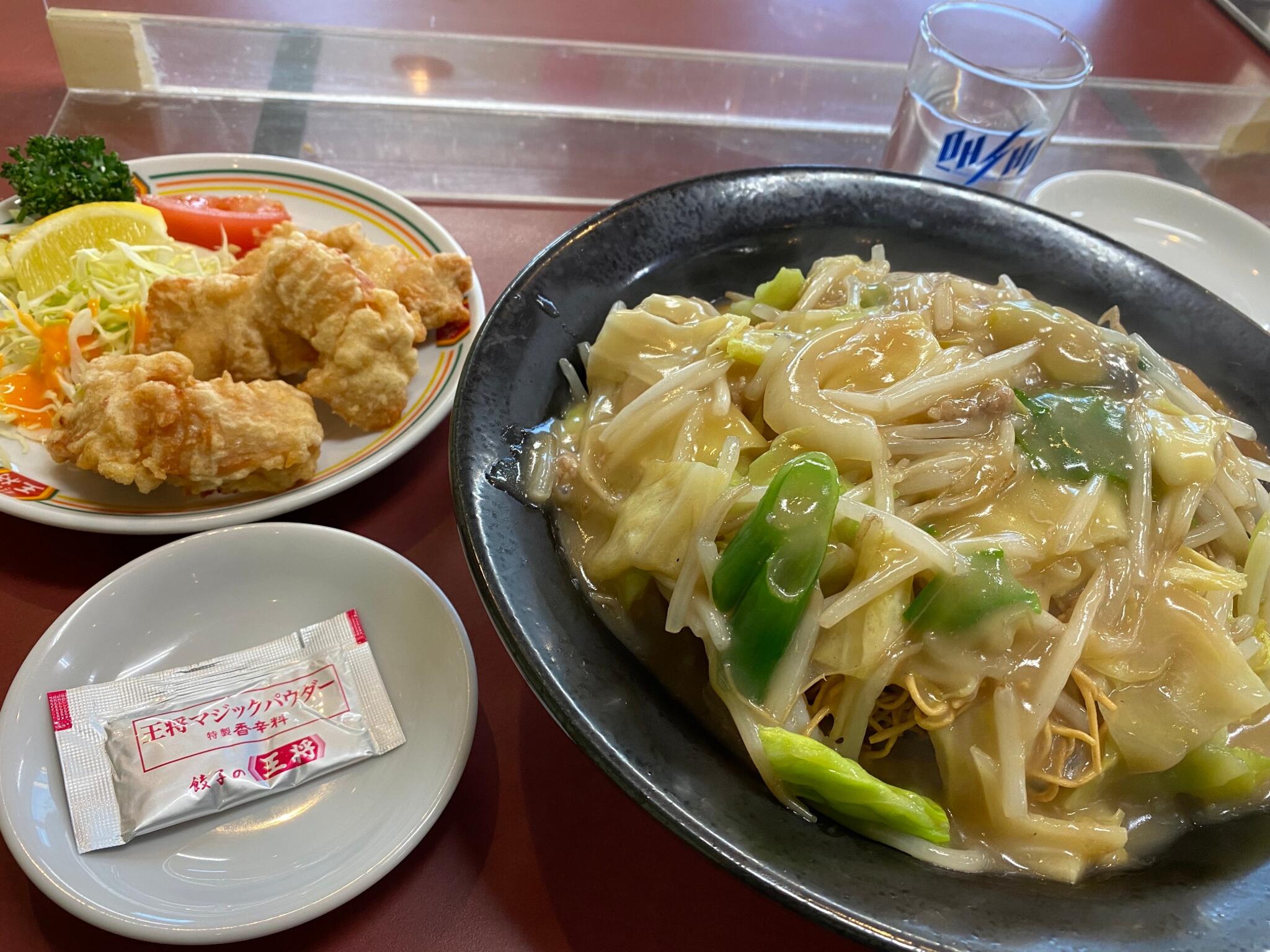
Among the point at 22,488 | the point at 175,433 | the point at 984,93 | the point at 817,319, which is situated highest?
the point at 984,93

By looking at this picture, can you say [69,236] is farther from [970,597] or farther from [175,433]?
[970,597]

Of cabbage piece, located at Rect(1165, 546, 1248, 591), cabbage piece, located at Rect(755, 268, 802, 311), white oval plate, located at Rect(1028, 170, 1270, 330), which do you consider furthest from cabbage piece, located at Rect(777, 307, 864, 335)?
white oval plate, located at Rect(1028, 170, 1270, 330)

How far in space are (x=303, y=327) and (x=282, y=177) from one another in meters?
0.80

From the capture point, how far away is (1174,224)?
2.90 meters

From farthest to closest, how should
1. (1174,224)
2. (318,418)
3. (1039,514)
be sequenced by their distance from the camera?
1. (1174,224)
2. (318,418)
3. (1039,514)

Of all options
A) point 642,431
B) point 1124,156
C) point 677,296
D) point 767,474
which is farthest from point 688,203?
point 1124,156

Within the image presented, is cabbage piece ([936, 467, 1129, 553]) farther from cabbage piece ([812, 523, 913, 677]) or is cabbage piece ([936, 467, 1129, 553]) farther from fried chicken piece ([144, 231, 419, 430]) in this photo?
fried chicken piece ([144, 231, 419, 430])

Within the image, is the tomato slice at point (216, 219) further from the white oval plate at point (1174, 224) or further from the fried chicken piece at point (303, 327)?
the white oval plate at point (1174, 224)

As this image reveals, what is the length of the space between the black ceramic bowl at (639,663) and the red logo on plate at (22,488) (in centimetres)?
91

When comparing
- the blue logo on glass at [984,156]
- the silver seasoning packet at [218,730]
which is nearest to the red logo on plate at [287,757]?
the silver seasoning packet at [218,730]

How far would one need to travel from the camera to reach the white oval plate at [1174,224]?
2.74 metres

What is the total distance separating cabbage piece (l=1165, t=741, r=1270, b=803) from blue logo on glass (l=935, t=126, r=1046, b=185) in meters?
1.89

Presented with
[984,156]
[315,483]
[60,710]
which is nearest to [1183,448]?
[984,156]

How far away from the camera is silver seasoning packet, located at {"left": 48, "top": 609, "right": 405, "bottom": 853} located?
1.24m
